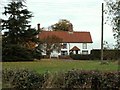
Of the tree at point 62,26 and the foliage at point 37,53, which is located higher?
the tree at point 62,26

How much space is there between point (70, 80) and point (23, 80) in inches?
84.5

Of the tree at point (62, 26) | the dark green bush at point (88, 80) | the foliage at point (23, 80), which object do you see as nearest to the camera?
the dark green bush at point (88, 80)

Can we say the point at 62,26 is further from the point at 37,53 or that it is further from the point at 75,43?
the point at 37,53

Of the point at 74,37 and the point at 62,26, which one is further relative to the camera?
the point at 62,26

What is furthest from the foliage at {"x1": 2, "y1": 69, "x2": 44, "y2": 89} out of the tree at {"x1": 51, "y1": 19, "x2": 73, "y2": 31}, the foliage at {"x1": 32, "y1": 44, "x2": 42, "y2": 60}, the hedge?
the tree at {"x1": 51, "y1": 19, "x2": 73, "y2": 31}

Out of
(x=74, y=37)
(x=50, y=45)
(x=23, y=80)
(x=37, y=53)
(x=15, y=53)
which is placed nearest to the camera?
(x=23, y=80)

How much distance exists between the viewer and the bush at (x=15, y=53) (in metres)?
51.0

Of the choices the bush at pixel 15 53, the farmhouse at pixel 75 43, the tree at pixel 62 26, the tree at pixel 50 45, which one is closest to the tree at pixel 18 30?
the bush at pixel 15 53

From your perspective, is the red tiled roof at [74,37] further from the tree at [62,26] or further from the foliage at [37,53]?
the foliage at [37,53]

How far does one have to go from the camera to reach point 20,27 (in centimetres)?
5344

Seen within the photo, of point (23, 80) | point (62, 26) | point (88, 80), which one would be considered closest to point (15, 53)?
point (23, 80)

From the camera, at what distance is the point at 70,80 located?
15.6 metres

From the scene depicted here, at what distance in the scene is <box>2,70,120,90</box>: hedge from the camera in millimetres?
15453

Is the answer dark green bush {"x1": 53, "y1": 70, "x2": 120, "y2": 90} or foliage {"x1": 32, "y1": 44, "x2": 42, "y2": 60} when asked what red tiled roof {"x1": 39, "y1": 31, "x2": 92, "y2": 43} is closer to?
foliage {"x1": 32, "y1": 44, "x2": 42, "y2": 60}
